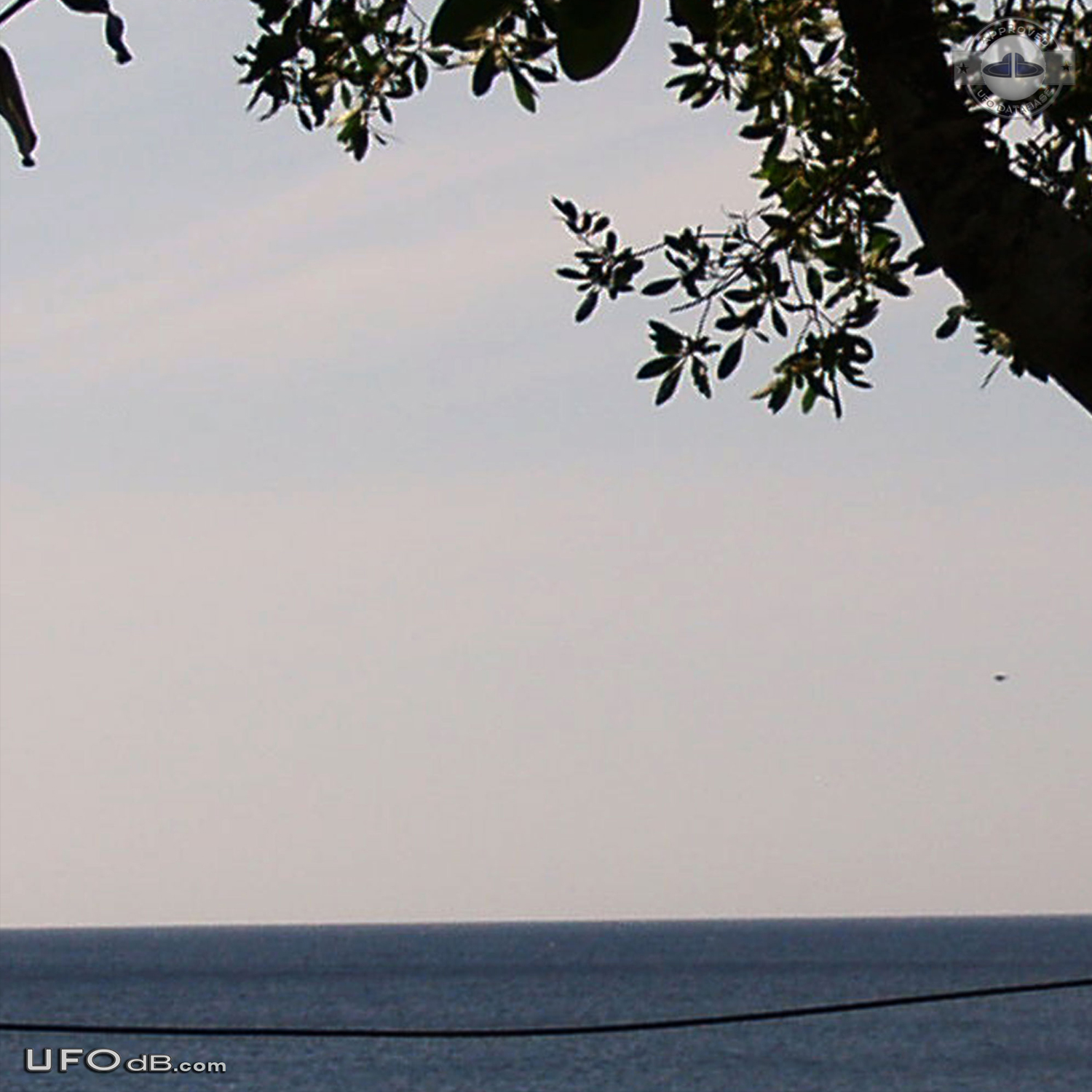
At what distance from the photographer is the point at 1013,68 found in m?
8.28

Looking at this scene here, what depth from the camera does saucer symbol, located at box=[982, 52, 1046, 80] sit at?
825 cm

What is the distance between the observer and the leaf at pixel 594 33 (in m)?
3.17

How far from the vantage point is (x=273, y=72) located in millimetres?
8992

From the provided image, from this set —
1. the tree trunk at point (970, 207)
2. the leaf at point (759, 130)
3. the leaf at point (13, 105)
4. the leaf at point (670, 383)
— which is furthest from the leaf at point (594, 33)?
the leaf at point (759, 130)

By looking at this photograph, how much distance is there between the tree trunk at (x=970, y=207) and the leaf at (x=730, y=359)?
225 cm

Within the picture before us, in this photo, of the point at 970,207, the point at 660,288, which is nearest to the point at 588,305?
the point at 660,288

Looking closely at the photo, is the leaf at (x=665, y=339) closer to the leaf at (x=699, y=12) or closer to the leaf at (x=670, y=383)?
the leaf at (x=670, y=383)

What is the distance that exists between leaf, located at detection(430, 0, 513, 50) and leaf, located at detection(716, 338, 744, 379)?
4736mm

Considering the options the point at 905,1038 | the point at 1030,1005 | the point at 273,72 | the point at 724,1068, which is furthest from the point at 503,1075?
the point at 273,72

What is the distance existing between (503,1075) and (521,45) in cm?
11891

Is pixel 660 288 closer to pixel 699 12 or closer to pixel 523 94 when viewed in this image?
pixel 523 94

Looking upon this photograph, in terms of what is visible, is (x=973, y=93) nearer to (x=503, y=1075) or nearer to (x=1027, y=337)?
(x=1027, y=337)

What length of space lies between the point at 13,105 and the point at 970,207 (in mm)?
2780

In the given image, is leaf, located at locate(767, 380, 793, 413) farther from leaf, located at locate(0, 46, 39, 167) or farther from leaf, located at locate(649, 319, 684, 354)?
leaf, located at locate(0, 46, 39, 167)
